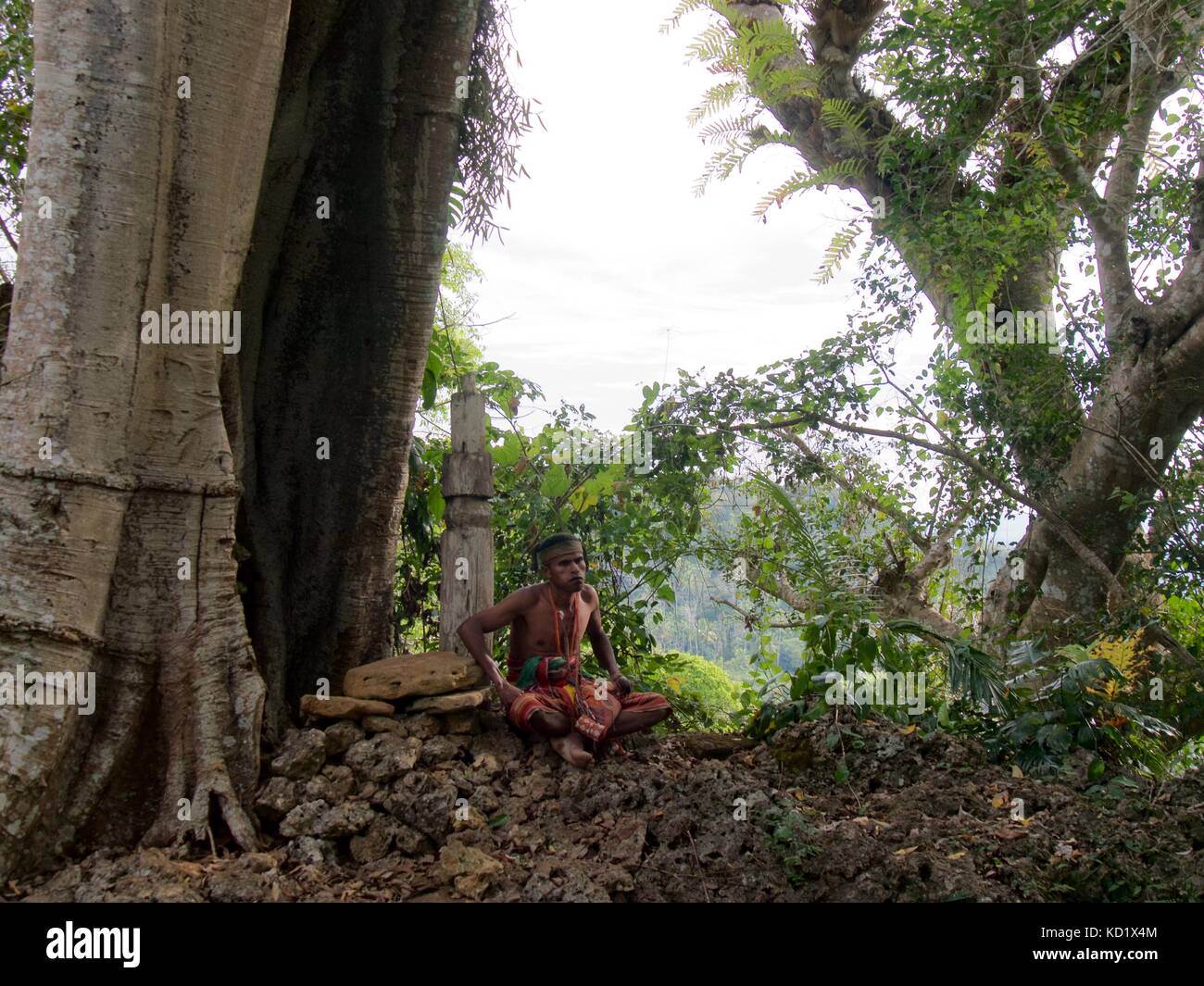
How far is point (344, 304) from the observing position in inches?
211

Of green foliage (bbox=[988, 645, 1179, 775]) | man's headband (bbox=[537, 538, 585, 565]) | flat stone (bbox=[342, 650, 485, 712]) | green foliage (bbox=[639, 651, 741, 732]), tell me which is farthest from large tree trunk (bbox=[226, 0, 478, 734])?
green foliage (bbox=[988, 645, 1179, 775])

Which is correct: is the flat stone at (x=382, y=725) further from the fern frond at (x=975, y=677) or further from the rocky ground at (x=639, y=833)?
the fern frond at (x=975, y=677)

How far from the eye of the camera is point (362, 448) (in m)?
5.33

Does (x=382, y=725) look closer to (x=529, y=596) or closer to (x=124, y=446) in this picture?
(x=529, y=596)

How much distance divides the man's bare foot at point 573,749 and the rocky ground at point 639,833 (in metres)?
0.06

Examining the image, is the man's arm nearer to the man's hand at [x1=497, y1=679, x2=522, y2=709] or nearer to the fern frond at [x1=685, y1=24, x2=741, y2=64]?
the man's hand at [x1=497, y1=679, x2=522, y2=709]

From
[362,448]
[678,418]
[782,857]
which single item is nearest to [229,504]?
[362,448]

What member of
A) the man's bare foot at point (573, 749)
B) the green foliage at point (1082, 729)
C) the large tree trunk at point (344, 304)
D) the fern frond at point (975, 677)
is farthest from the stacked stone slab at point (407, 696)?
the green foliage at point (1082, 729)

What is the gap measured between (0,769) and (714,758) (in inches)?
129

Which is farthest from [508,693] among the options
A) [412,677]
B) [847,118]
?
[847,118]

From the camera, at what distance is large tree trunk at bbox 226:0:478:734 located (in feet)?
17.3

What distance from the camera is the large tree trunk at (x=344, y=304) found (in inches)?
207

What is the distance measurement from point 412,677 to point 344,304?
77.4 inches

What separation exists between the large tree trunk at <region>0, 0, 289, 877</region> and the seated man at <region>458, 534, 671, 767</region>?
44.6 inches
